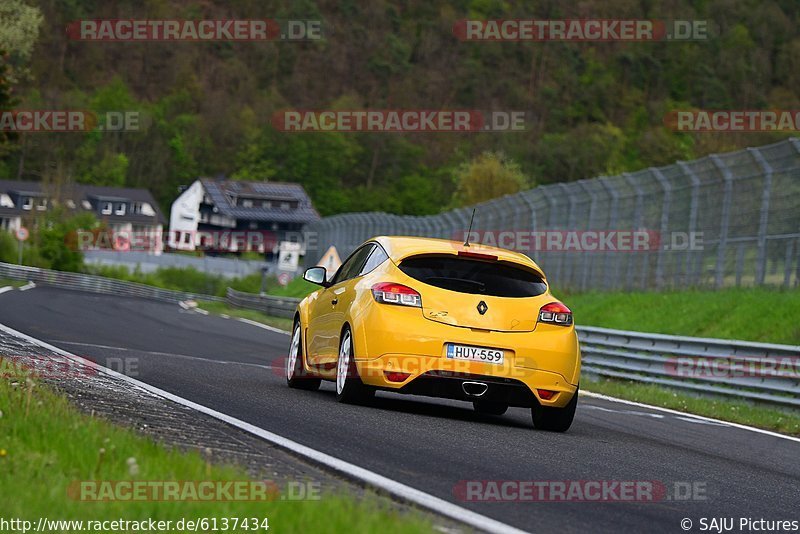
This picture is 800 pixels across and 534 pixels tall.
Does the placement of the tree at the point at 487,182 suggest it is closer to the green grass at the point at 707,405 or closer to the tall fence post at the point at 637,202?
the tall fence post at the point at 637,202

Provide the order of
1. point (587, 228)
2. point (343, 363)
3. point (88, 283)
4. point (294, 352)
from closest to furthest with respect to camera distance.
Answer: point (343, 363)
point (294, 352)
point (587, 228)
point (88, 283)

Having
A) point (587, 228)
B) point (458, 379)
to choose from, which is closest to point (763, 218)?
point (587, 228)

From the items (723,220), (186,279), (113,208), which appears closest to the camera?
(723,220)

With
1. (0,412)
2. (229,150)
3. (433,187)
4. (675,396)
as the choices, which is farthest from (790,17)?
(0,412)

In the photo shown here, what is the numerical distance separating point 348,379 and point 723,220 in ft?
48.8

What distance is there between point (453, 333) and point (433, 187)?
502ft

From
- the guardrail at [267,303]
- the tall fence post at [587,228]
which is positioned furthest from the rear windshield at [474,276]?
the guardrail at [267,303]

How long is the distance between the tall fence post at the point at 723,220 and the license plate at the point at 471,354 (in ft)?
47.8

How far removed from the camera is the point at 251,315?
47844 millimetres

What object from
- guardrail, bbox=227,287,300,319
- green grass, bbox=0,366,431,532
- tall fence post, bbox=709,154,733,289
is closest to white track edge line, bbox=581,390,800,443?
tall fence post, bbox=709,154,733,289

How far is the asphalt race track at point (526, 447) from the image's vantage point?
277 inches

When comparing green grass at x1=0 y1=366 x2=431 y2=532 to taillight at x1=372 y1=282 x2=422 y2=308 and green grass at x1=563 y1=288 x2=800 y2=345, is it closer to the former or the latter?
taillight at x1=372 y1=282 x2=422 y2=308

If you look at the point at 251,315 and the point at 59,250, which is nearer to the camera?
the point at 251,315

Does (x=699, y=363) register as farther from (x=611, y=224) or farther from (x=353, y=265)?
(x=611, y=224)
